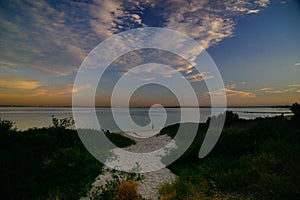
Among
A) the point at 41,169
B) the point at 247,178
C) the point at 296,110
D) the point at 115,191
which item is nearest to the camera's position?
the point at 247,178

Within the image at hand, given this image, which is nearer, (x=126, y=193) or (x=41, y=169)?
(x=126, y=193)

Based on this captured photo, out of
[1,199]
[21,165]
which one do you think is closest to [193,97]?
[21,165]

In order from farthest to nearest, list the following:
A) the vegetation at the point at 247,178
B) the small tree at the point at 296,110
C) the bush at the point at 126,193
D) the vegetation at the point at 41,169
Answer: the small tree at the point at 296,110 < the bush at the point at 126,193 < the vegetation at the point at 41,169 < the vegetation at the point at 247,178

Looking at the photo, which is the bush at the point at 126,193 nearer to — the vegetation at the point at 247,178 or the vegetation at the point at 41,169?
the vegetation at the point at 247,178

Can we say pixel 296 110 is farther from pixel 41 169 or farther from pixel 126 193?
pixel 41 169

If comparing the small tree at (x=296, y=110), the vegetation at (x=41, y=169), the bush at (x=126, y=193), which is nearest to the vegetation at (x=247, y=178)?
the bush at (x=126, y=193)

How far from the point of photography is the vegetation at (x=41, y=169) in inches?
253

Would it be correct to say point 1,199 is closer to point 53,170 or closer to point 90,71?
point 53,170

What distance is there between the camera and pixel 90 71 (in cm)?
1093

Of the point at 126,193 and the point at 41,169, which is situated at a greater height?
the point at 41,169


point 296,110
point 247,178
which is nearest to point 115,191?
point 247,178

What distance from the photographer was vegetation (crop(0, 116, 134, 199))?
21.1 ft

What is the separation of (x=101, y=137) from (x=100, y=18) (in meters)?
8.80

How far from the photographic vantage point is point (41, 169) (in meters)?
7.72
